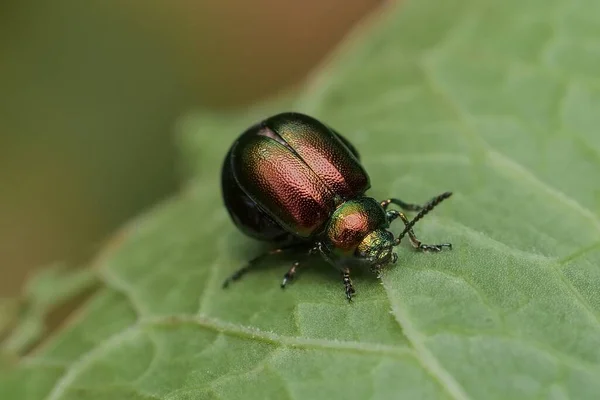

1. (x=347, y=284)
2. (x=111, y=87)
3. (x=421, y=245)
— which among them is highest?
(x=111, y=87)

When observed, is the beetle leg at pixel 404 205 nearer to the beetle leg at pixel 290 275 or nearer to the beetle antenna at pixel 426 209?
the beetle antenna at pixel 426 209

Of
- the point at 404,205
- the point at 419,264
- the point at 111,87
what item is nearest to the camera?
the point at 419,264

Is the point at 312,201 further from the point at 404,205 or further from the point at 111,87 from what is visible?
the point at 111,87

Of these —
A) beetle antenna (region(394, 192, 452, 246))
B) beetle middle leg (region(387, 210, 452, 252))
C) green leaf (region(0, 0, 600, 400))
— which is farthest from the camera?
beetle antenna (region(394, 192, 452, 246))

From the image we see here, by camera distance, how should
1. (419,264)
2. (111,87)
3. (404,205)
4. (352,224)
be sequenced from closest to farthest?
(419,264)
(352,224)
(404,205)
(111,87)

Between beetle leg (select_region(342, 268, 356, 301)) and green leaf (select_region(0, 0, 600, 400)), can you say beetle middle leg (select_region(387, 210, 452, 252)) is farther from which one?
beetle leg (select_region(342, 268, 356, 301))

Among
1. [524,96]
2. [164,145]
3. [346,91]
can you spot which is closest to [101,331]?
[346,91]

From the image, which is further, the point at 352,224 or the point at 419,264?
the point at 352,224

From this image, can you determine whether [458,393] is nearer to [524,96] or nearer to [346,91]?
[524,96]

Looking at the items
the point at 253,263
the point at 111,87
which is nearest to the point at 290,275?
the point at 253,263

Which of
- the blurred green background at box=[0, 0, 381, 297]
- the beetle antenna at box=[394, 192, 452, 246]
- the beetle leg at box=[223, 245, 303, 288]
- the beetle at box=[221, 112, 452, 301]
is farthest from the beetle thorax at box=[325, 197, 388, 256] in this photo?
the blurred green background at box=[0, 0, 381, 297]
